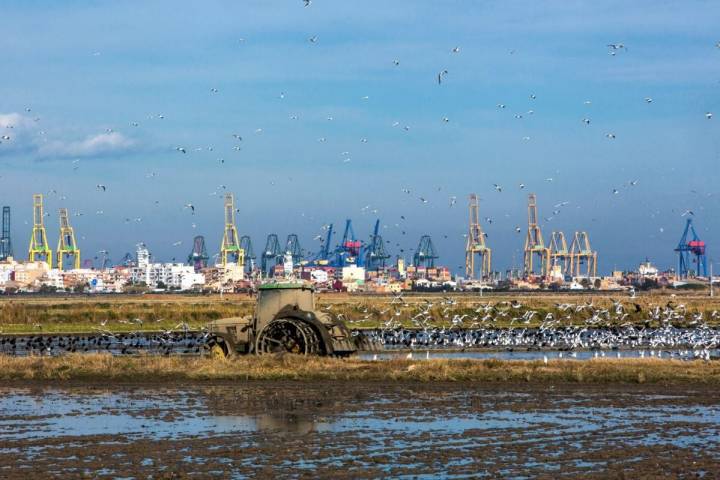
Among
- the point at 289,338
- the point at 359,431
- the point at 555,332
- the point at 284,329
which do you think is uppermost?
the point at 284,329

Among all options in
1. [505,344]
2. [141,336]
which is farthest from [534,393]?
[141,336]

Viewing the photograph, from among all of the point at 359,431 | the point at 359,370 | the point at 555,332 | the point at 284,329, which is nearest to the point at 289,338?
the point at 284,329

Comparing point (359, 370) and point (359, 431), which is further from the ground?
point (359, 370)

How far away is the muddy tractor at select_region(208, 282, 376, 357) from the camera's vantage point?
136ft

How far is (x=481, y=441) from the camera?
974 inches

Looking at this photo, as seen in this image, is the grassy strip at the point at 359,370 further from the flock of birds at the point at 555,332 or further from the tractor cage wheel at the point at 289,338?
the flock of birds at the point at 555,332

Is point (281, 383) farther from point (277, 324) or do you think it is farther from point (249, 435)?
point (249, 435)

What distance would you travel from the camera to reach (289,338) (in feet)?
139

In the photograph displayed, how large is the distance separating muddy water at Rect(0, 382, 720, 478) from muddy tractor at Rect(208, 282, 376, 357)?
488 centimetres

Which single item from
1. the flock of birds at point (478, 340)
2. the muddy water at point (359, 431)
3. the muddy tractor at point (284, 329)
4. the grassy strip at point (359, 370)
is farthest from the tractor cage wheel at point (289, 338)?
the muddy water at point (359, 431)

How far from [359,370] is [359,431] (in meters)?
11.7

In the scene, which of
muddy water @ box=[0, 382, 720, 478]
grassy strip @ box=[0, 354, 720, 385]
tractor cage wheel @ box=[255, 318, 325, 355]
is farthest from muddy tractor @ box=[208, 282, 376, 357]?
muddy water @ box=[0, 382, 720, 478]

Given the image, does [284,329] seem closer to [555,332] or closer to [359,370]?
[359,370]

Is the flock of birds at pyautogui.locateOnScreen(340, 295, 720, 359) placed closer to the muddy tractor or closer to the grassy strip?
the muddy tractor
